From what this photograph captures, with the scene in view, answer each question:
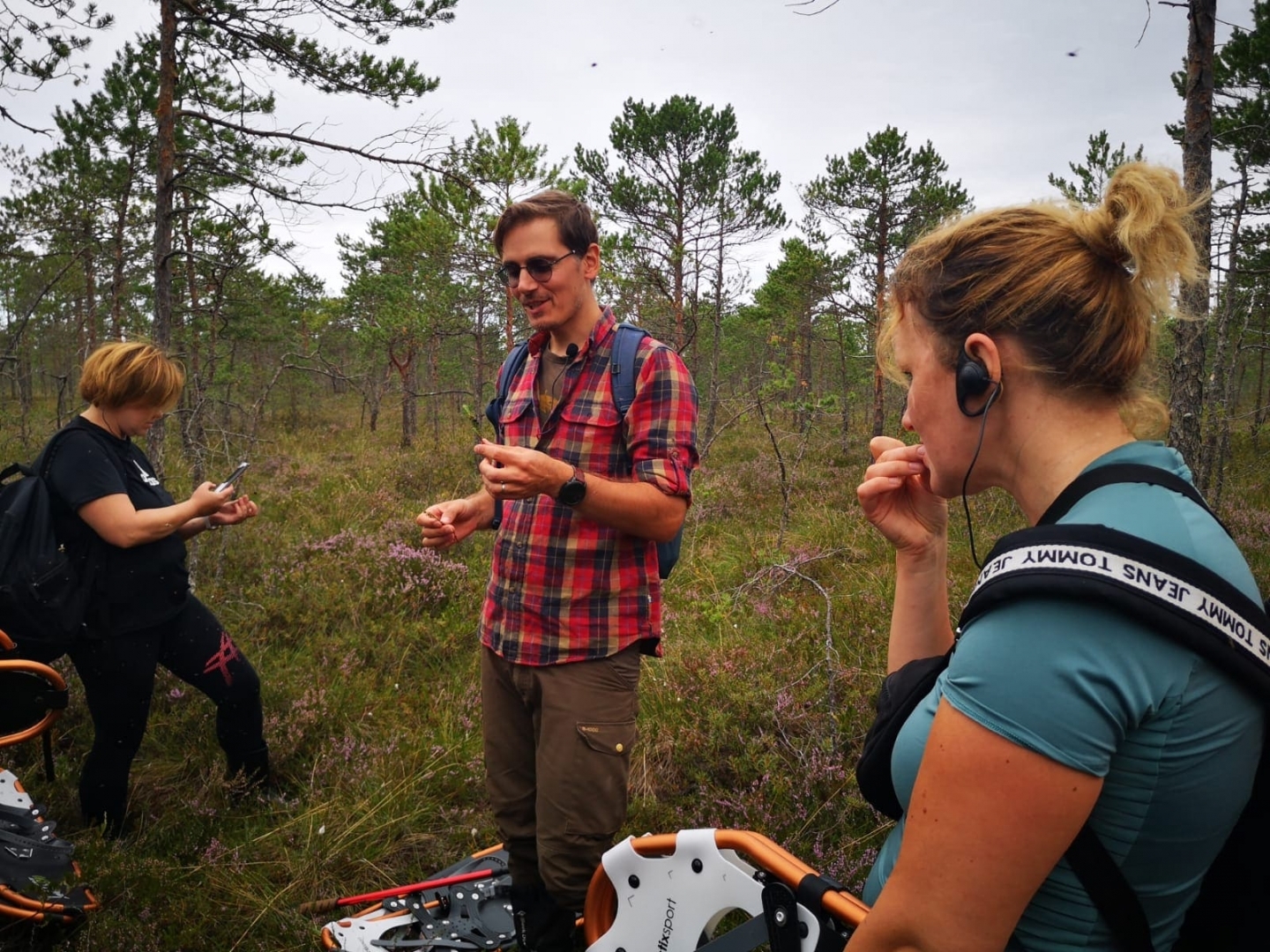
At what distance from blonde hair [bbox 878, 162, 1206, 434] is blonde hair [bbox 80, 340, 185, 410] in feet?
11.2

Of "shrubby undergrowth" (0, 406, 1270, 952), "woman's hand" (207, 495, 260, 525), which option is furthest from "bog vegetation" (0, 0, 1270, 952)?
"woman's hand" (207, 495, 260, 525)

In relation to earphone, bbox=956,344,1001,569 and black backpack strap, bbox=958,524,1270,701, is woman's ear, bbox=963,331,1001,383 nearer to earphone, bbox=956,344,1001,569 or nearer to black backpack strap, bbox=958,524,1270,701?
earphone, bbox=956,344,1001,569

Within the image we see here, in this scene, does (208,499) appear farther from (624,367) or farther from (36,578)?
(624,367)

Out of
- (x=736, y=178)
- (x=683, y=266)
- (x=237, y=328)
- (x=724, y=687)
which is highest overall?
(x=736, y=178)

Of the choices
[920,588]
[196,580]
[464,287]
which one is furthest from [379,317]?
[920,588]

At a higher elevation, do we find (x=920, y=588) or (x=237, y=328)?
(x=237, y=328)

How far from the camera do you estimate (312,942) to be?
2.77m

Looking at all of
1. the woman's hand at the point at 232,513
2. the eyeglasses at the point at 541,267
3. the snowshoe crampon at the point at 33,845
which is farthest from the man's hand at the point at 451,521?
the snowshoe crampon at the point at 33,845

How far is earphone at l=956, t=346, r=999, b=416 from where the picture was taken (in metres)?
1.14

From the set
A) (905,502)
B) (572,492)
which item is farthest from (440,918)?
(905,502)

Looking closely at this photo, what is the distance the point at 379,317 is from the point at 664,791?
17931 millimetres

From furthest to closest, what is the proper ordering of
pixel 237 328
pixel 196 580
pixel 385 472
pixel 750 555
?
1. pixel 237 328
2. pixel 385 472
3. pixel 750 555
4. pixel 196 580

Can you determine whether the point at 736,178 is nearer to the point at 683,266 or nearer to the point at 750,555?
the point at 683,266

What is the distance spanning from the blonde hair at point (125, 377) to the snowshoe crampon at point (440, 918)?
240cm
